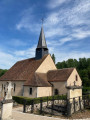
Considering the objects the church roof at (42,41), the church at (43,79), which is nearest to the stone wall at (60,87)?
the church at (43,79)

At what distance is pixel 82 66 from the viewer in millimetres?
51781

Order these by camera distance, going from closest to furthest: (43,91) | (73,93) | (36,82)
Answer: (73,93)
(36,82)
(43,91)

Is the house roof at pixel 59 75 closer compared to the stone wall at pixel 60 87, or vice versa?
the stone wall at pixel 60 87

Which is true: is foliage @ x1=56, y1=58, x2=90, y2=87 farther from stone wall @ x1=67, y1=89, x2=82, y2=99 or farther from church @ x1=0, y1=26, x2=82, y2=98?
stone wall @ x1=67, y1=89, x2=82, y2=99

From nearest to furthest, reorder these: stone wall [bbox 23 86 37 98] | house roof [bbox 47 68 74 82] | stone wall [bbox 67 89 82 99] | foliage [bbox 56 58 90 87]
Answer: stone wall [bbox 67 89 82 99] < stone wall [bbox 23 86 37 98] < house roof [bbox 47 68 74 82] < foliage [bbox 56 58 90 87]

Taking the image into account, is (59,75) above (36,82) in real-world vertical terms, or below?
above

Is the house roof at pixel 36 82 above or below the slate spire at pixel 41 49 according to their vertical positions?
below

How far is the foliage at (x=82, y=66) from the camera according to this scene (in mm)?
39281

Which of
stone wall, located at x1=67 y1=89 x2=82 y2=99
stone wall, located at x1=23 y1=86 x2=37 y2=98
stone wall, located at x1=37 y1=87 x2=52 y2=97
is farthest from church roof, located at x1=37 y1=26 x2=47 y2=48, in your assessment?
stone wall, located at x1=67 y1=89 x2=82 y2=99

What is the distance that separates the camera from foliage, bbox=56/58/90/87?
129ft

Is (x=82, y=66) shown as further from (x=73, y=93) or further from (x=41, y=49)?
(x=73, y=93)

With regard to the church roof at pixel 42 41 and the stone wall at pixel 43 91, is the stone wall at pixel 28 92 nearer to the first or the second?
the stone wall at pixel 43 91

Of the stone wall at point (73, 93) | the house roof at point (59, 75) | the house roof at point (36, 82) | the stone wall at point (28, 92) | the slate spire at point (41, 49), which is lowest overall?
the stone wall at point (28, 92)

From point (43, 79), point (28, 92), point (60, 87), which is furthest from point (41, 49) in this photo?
point (28, 92)
